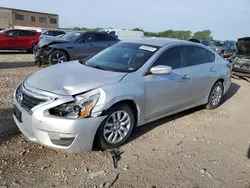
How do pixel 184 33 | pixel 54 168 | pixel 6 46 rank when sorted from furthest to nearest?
pixel 184 33 → pixel 6 46 → pixel 54 168

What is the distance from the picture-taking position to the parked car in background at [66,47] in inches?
359

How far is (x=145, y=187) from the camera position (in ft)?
9.20

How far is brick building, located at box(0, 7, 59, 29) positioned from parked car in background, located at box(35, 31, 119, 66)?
47.2m

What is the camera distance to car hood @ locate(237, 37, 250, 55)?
900 centimetres

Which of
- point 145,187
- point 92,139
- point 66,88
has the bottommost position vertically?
point 145,187

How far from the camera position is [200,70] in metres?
4.92

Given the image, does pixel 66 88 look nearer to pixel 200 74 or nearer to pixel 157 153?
pixel 157 153

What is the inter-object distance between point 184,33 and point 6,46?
4232 centimetres

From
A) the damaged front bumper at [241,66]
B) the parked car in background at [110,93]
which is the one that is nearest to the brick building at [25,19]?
the damaged front bumper at [241,66]

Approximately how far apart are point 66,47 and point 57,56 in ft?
1.56

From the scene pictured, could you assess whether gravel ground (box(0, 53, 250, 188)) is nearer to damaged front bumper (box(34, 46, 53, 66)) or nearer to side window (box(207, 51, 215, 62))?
side window (box(207, 51, 215, 62))

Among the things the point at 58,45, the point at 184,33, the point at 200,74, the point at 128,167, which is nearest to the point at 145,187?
the point at 128,167

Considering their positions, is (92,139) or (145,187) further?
(92,139)

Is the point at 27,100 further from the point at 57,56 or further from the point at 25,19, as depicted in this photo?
the point at 25,19
